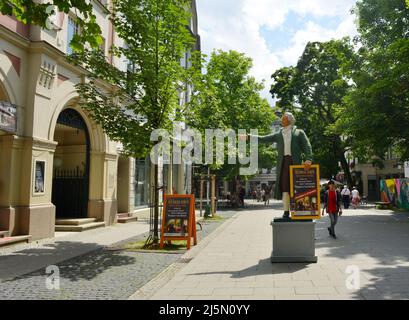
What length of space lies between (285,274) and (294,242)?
4.27 feet

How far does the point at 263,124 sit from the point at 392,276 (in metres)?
25.4

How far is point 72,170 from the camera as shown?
17.0 m

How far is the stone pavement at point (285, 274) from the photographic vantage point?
599 centimetres

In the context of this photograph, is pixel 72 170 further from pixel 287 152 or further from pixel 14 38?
pixel 287 152

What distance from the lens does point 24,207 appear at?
11.5m

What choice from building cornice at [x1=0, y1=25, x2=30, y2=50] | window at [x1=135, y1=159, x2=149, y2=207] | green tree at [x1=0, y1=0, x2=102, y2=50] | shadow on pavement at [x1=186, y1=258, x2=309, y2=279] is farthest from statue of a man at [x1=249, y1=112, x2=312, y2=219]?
window at [x1=135, y1=159, x2=149, y2=207]

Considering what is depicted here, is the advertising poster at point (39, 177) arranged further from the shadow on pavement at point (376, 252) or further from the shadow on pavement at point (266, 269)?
the shadow on pavement at point (376, 252)

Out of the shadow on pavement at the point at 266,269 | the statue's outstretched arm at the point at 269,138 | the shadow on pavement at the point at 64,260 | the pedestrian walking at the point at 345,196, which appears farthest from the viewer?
the pedestrian walking at the point at 345,196

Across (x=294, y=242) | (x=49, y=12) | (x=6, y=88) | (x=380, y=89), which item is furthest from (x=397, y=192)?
(x=49, y=12)

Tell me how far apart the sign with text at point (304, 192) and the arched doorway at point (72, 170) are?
32.0 feet

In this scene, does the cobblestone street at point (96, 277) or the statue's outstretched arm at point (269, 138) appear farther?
the statue's outstretched arm at point (269, 138)

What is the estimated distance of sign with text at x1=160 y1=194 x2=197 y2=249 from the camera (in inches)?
414

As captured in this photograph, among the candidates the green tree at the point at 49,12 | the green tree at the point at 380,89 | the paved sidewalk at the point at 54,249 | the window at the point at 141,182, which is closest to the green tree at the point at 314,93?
the green tree at the point at 380,89

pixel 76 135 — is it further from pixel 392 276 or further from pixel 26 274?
pixel 392 276
